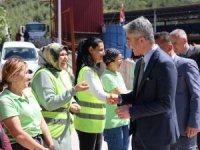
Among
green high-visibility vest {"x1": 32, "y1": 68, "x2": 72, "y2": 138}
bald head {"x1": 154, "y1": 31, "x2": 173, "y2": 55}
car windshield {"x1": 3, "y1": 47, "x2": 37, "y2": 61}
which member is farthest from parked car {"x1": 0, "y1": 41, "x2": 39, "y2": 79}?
green high-visibility vest {"x1": 32, "y1": 68, "x2": 72, "y2": 138}

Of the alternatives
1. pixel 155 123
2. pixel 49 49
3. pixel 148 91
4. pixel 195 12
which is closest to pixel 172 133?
pixel 155 123

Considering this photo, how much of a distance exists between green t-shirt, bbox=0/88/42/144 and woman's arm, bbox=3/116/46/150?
5 centimetres

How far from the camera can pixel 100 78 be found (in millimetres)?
5422

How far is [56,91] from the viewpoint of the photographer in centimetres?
434

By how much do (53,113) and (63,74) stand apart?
1.36 ft

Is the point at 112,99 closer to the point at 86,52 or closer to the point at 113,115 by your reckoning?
the point at 86,52

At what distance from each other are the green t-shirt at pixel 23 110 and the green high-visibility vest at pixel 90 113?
1188 mm

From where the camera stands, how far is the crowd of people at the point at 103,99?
3736 mm

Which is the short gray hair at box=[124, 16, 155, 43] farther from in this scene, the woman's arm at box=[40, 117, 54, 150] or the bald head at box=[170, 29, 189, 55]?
the bald head at box=[170, 29, 189, 55]

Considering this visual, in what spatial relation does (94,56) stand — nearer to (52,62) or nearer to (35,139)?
(52,62)

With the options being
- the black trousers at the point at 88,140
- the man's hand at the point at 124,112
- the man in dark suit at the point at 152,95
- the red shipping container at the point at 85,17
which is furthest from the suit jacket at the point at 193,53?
the red shipping container at the point at 85,17

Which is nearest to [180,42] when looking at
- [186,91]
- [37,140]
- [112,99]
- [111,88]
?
[186,91]

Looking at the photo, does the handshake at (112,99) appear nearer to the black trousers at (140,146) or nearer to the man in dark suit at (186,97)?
the black trousers at (140,146)

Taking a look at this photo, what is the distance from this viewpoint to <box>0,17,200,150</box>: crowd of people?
3736 mm
